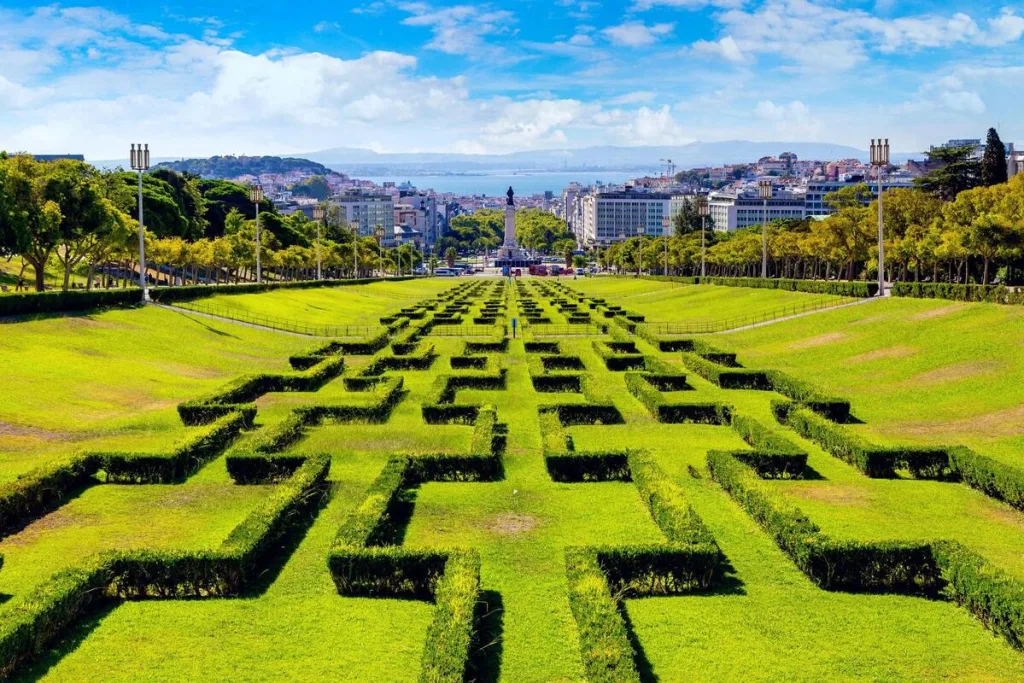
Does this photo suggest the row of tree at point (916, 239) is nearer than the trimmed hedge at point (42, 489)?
No

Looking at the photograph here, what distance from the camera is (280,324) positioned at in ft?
213

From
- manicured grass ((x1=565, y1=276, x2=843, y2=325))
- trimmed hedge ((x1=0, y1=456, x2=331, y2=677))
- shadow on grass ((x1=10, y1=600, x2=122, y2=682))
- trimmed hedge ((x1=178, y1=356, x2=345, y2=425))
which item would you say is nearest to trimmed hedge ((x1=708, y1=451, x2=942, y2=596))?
trimmed hedge ((x1=0, y1=456, x2=331, y2=677))

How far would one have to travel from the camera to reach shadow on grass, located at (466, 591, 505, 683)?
513 inches

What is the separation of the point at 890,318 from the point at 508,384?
26.7 m

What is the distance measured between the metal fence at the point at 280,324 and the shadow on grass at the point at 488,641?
4555 centimetres

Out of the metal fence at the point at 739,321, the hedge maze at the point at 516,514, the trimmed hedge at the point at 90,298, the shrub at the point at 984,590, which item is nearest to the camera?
the shrub at the point at 984,590

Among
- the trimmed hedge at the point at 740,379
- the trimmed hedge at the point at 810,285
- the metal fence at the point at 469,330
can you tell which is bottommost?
the trimmed hedge at the point at 740,379

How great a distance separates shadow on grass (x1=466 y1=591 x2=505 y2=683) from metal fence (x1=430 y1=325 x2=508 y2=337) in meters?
42.2

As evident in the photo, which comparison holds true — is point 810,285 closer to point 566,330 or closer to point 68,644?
point 566,330

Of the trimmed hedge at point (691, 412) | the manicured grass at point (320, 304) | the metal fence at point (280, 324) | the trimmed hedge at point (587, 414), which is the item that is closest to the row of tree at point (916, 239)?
the trimmed hedge at point (691, 412)

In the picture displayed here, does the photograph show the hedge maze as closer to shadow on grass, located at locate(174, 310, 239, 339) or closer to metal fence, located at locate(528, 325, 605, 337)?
shadow on grass, located at locate(174, 310, 239, 339)

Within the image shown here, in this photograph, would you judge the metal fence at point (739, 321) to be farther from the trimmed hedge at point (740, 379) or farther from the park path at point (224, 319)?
the park path at point (224, 319)

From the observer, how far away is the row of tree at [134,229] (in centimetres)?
5253

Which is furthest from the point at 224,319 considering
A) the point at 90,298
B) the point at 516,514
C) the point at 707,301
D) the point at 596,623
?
the point at 596,623
